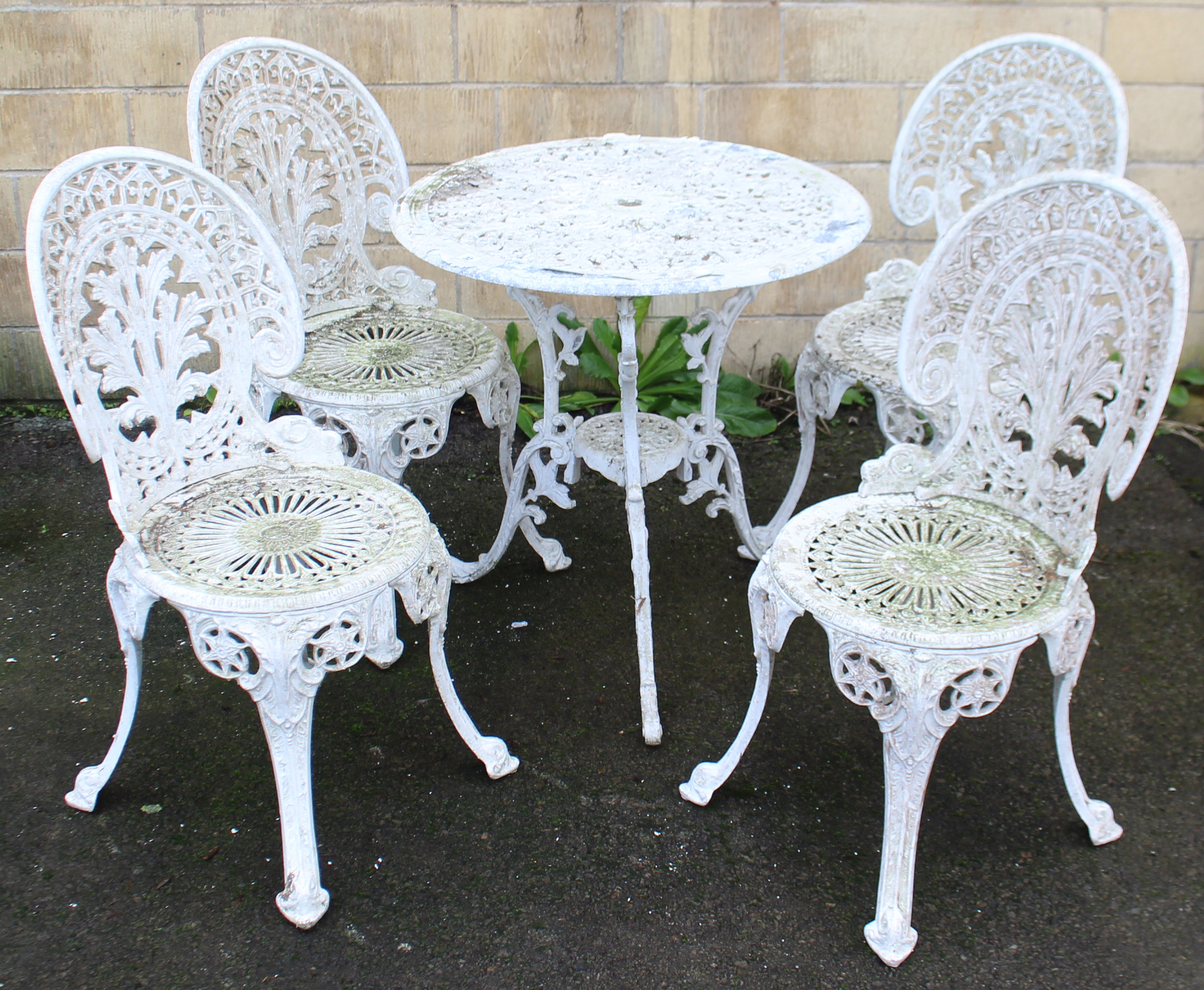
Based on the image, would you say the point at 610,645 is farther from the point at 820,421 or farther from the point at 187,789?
the point at 820,421

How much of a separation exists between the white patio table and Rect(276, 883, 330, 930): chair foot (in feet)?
2.79

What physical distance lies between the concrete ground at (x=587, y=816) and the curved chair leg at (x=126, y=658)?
52mm

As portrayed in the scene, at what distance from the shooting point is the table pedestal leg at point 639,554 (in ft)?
8.63

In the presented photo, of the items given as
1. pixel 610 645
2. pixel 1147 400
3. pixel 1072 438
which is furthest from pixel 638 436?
pixel 1147 400

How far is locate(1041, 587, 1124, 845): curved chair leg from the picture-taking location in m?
2.07

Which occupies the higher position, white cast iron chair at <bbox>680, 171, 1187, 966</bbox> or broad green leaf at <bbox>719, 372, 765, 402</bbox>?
white cast iron chair at <bbox>680, 171, 1187, 966</bbox>

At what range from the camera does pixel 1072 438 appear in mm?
2184

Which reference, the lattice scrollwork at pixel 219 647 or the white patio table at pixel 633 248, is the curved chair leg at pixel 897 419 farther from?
the lattice scrollwork at pixel 219 647

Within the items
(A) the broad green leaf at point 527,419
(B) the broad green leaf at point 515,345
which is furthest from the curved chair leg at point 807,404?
(B) the broad green leaf at point 515,345

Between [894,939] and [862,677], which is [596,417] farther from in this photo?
[894,939]

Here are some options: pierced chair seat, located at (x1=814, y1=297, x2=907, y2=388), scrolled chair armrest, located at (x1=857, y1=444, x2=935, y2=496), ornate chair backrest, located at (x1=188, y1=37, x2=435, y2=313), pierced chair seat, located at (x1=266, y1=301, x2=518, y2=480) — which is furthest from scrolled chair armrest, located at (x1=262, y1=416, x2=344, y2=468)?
pierced chair seat, located at (x1=814, y1=297, x2=907, y2=388)

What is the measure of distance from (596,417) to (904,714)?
1.33 meters

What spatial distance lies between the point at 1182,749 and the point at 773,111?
2476mm

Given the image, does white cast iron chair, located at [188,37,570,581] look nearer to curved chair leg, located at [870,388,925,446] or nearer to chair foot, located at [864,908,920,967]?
curved chair leg, located at [870,388,925,446]
